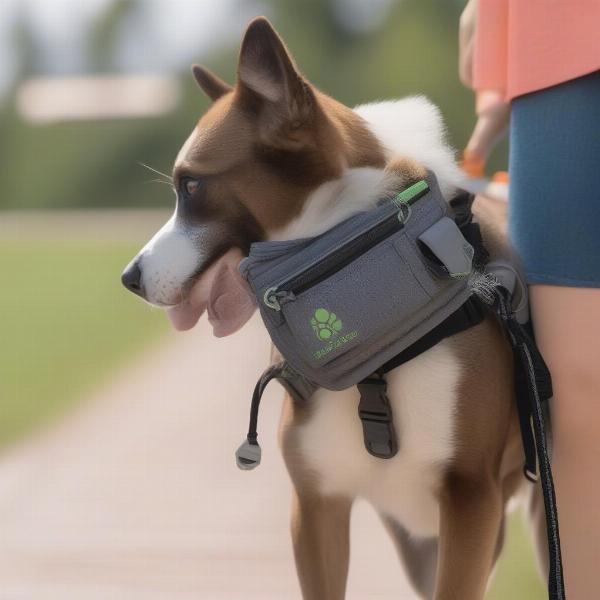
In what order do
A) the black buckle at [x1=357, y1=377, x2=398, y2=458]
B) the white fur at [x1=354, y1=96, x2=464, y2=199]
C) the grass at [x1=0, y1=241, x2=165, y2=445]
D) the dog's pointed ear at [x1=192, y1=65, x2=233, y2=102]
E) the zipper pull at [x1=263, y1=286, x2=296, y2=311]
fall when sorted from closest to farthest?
the zipper pull at [x1=263, y1=286, x2=296, y2=311], the black buckle at [x1=357, y1=377, x2=398, y2=458], the white fur at [x1=354, y1=96, x2=464, y2=199], the dog's pointed ear at [x1=192, y1=65, x2=233, y2=102], the grass at [x1=0, y1=241, x2=165, y2=445]

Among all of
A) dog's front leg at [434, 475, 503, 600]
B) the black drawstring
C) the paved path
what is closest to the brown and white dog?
dog's front leg at [434, 475, 503, 600]

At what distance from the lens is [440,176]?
8.23ft

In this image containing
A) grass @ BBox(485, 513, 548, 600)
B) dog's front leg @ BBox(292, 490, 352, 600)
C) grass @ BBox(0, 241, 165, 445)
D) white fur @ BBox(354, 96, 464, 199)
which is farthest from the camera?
grass @ BBox(0, 241, 165, 445)

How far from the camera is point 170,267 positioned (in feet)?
7.80

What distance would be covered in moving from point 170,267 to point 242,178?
10.2 inches

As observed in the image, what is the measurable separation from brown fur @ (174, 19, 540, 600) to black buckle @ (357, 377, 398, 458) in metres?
0.15

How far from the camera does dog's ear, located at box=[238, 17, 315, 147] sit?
2.28 m

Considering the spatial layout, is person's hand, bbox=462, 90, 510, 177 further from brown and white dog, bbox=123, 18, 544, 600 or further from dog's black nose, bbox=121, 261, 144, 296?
dog's black nose, bbox=121, 261, 144, 296

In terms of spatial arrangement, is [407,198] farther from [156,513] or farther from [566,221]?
[156,513]

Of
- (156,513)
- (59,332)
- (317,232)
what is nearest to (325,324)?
(317,232)

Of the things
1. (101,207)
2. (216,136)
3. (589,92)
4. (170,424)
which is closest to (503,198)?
(589,92)

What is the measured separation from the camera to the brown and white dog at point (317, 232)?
7.71 feet

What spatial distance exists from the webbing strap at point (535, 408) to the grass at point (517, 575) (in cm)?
117

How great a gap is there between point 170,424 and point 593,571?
3.64 metres
